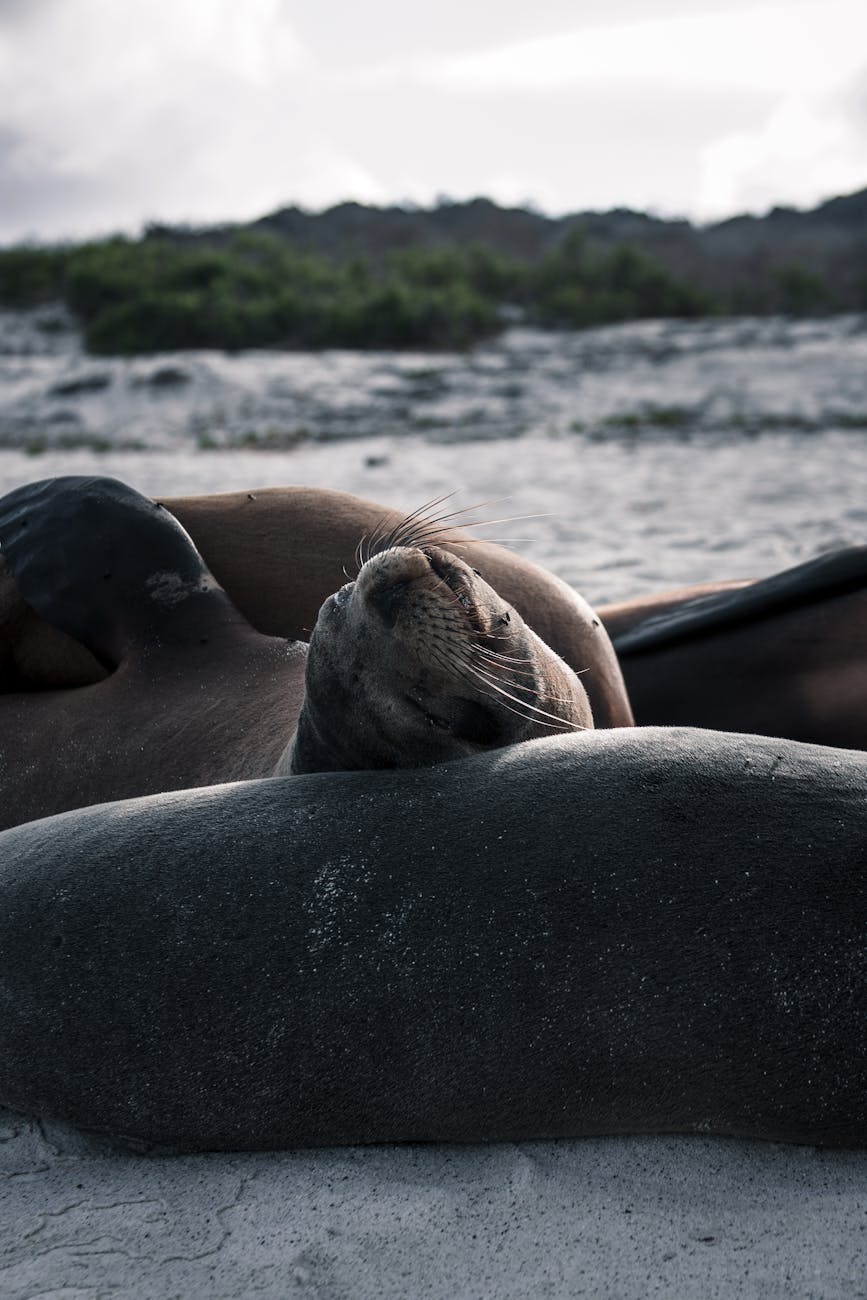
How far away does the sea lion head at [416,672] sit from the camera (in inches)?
77.4

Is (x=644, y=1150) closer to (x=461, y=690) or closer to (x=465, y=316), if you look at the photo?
(x=461, y=690)

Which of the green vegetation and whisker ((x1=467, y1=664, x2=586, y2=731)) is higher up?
the green vegetation

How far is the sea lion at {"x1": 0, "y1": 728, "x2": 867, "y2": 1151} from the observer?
5.85 ft

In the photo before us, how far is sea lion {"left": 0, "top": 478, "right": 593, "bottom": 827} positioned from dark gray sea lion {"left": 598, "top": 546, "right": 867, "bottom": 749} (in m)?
0.94

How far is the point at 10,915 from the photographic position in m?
2.03

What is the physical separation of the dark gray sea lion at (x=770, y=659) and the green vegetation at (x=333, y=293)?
13023 millimetres

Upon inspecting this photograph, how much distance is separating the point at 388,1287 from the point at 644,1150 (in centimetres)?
43

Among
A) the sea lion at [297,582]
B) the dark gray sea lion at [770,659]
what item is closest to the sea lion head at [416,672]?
the sea lion at [297,582]

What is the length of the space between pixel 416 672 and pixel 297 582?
1279 mm

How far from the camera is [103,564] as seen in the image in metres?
3.10

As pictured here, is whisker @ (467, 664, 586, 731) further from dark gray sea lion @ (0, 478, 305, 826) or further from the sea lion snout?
dark gray sea lion @ (0, 478, 305, 826)

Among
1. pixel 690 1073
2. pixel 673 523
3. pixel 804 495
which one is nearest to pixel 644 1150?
pixel 690 1073

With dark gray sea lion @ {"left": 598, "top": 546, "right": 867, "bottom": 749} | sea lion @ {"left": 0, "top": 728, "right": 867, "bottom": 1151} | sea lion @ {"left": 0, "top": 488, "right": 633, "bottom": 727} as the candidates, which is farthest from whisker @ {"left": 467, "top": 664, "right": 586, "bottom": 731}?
dark gray sea lion @ {"left": 598, "top": 546, "right": 867, "bottom": 749}

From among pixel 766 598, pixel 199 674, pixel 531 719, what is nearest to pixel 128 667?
pixel 199 674
